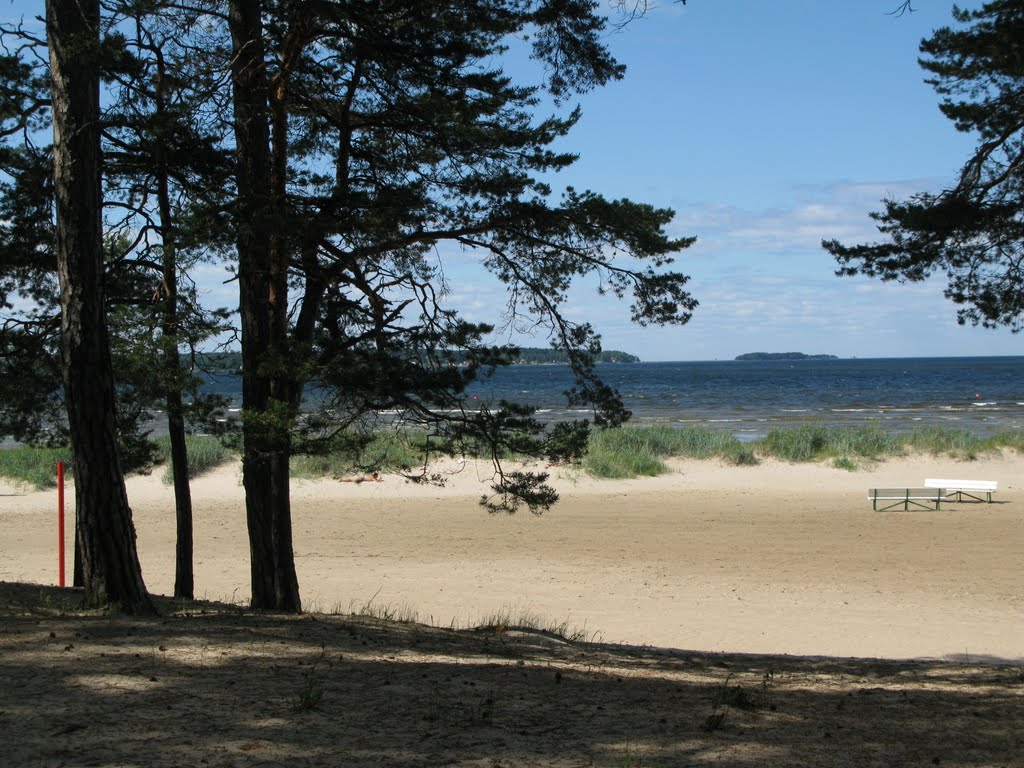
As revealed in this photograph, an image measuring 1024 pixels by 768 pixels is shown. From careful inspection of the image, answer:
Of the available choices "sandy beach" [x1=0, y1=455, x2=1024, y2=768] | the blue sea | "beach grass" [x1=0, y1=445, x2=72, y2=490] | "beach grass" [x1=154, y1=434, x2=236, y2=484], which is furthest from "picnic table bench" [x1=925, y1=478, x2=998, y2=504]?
"beach grass" [x1=0, y1=445, x2=72, y2=490]

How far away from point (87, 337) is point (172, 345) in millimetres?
2312

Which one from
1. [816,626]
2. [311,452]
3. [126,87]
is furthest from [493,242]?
[816,626]

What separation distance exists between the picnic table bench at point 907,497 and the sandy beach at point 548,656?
7.48 feet

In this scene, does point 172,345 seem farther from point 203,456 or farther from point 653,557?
point 203,456

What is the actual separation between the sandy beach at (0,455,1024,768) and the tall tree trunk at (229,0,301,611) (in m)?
0.66

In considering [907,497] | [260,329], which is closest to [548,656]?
[260,329]

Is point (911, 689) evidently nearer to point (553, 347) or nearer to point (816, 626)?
point (553, 347)

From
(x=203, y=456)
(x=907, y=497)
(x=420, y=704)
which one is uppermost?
(x=420, y=704)

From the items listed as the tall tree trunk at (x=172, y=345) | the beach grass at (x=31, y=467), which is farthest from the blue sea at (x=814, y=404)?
the tall tree trunk at (x=172, y=345)

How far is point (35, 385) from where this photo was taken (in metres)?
9.45

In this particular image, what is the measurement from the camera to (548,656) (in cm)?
658

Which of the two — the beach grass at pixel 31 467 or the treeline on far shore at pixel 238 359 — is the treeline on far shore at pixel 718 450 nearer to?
the beach grass at pixel 31 467

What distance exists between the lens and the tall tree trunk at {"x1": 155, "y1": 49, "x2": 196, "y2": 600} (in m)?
8.09

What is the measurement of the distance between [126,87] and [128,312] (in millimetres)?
2463
